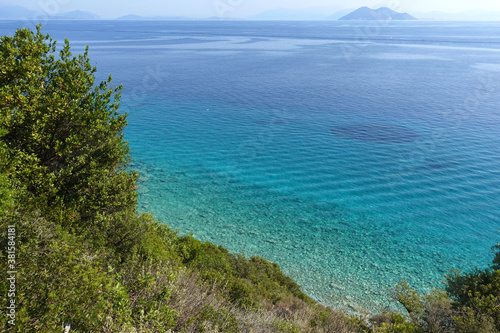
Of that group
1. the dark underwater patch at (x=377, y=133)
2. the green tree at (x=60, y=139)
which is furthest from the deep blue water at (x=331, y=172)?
the green tree at (x=60, y=139)

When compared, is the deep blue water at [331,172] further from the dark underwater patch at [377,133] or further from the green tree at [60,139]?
the green tree at [60,139]

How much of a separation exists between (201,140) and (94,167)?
132 feet

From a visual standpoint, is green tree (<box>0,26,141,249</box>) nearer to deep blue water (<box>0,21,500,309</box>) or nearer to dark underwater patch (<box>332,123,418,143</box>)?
deep blue water (<box>0,21,500,309</box>)

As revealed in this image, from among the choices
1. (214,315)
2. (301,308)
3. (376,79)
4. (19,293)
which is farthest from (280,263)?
(376,79)

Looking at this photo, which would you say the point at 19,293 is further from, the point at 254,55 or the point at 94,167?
the point at 254,55

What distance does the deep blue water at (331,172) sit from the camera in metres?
28.4

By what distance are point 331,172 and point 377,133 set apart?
63.3ft

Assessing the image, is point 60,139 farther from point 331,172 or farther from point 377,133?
point 377,133

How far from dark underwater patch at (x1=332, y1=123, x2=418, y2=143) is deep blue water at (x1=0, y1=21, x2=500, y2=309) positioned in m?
0.35

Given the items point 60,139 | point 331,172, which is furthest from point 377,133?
point 60,139

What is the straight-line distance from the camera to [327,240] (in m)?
30.5

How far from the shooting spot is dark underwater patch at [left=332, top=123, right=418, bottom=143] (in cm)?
5538

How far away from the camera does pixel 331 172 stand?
44.2m

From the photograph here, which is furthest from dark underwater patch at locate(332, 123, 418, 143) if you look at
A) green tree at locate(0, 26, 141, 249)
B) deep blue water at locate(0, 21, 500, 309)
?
green tree at locate(0, 26, 141, 249)
